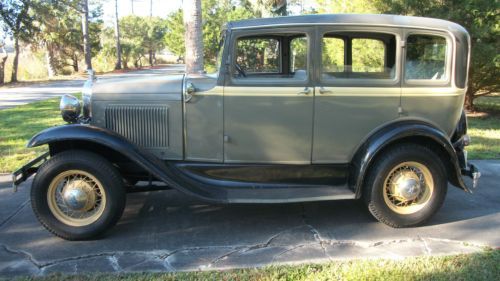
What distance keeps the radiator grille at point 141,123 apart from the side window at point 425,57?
2329 millimetres

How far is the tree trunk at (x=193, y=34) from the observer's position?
27.3ft

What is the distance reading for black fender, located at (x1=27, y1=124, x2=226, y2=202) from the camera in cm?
379

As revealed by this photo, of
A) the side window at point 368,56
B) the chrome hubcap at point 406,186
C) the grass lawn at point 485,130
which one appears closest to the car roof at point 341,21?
the side window at point 368,56

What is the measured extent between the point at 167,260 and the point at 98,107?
1608 millimetres

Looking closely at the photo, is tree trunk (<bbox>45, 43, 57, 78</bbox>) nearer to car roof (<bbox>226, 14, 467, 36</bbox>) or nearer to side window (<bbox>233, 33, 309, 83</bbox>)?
side window (<bbox>233, 33, 309, 83</bbox>)

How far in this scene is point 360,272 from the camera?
330 centimetres

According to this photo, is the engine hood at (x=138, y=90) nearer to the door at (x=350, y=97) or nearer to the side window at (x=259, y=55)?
the side window at (x=259, y=55)

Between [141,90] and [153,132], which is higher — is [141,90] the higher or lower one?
the higher one

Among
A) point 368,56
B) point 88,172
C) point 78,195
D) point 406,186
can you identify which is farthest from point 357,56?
point 78,195

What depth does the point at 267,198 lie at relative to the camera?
4031 millimetres

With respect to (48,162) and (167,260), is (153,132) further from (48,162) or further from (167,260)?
(167,260)

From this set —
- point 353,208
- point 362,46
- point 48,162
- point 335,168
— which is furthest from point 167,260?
point 362,46

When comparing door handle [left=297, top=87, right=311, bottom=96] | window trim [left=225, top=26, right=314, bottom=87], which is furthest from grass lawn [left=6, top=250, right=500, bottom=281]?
window trim [left=225, top=26, right=314, bottom=87]

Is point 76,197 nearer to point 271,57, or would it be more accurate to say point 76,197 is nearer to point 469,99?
point 271,57
